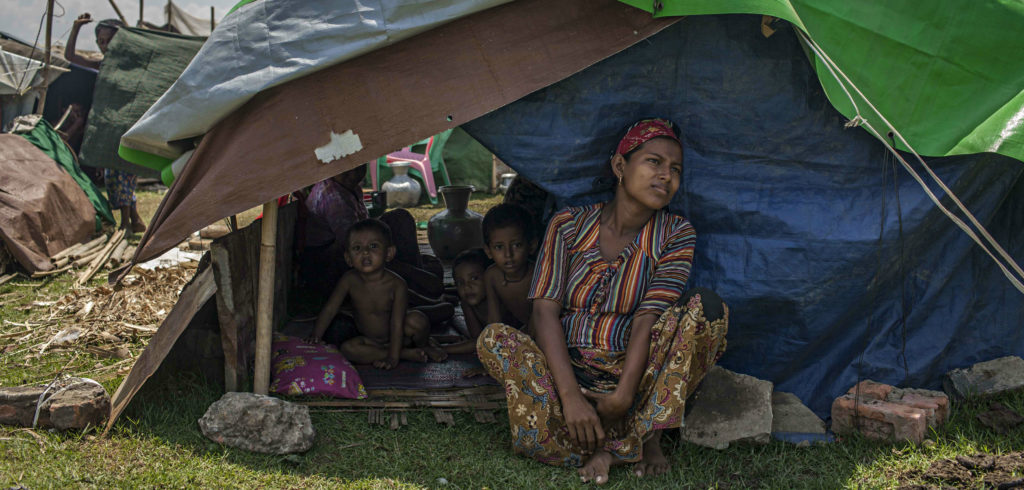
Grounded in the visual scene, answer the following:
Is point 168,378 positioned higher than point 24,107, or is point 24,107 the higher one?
point 24,107

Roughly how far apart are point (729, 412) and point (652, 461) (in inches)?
16.4

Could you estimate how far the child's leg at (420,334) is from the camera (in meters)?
3.92

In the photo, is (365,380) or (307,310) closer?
(365,380)

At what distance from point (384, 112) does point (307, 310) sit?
2.18m

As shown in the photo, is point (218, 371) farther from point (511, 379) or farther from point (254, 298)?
point (511, 379)

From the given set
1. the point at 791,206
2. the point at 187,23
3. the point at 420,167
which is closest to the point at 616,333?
the point at 791,206

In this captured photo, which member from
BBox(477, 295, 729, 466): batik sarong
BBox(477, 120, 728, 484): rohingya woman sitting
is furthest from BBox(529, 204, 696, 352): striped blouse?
BBox(477, 295, 729, 466): batik sarong

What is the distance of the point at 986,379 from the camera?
3139 mm

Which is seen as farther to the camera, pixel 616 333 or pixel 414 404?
pixel 414 404

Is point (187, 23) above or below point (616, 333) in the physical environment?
above

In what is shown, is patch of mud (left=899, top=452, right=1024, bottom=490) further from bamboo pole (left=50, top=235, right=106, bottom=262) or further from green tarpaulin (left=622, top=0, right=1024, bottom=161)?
bamboo pole (left=50, top=235, right=106, bottom=262)

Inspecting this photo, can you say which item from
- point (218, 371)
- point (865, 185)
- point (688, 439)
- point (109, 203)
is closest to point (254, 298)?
point (218, 371)

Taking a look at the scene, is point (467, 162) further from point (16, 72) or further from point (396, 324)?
point (396, 324)

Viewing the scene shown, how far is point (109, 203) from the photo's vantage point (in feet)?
24.4
